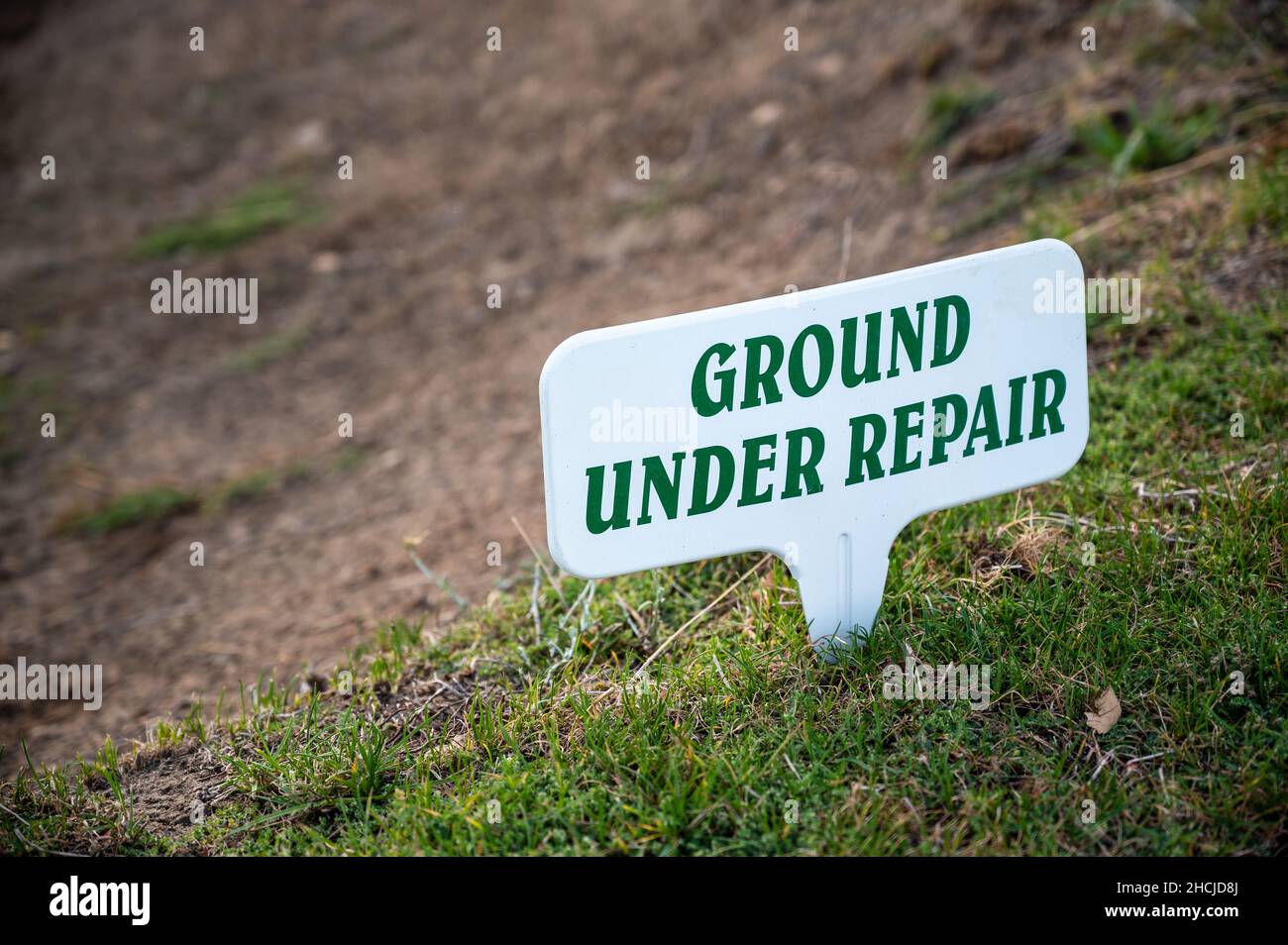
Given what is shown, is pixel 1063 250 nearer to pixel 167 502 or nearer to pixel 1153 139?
pixel 1153 139

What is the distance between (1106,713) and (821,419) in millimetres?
820

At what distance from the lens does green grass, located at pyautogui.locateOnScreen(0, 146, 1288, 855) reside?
75.2 inches

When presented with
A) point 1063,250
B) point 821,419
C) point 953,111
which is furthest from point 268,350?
point 1063,250

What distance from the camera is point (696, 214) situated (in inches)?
201

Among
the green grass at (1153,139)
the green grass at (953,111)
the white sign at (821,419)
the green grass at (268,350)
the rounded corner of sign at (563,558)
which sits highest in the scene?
the green grass at (953,111)

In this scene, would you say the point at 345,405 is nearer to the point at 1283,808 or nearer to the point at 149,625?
the point at 149,625

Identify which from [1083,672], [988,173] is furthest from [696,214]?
[1083,672]

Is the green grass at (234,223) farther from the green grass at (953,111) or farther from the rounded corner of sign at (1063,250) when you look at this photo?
the rounded corner of sign at (1063,250)

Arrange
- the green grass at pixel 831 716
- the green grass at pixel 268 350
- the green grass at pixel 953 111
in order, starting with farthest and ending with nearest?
1. the green grass at pixel 268 350
2. the green grass at pixel 953 111
3. the green grass at pixel 831 716

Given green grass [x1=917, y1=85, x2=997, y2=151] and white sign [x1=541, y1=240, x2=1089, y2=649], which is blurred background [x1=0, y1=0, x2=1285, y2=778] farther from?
white sign [x1=541, y1=240, x2=1089, y2=649]

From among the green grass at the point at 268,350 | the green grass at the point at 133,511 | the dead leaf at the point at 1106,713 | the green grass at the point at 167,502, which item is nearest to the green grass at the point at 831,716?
the dead leaf at the point at 1106,713

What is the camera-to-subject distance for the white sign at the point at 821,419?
1.99m

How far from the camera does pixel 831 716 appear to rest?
2.11 meters

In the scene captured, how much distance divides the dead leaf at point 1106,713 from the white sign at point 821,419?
486mm
